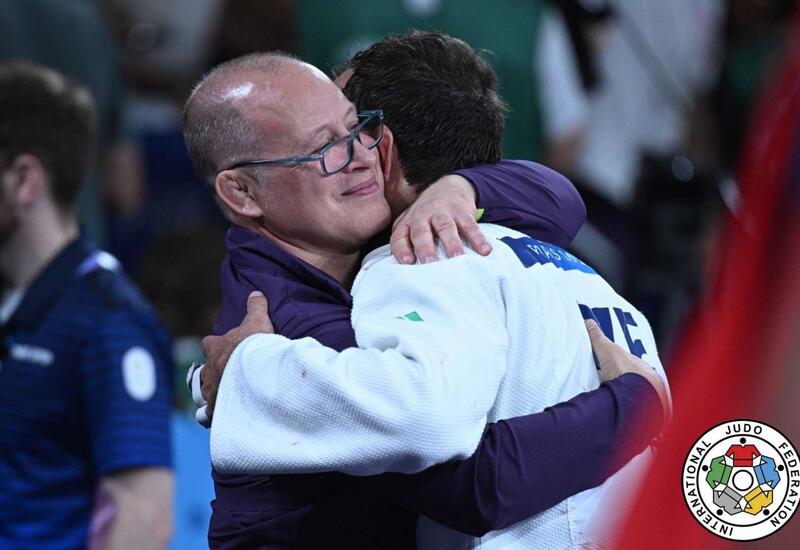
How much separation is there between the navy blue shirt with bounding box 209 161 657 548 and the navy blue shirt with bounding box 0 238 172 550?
1.21 metres

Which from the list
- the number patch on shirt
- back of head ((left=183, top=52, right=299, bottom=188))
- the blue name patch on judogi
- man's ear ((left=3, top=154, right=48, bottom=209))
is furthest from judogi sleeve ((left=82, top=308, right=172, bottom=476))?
the blue name patch on judogi

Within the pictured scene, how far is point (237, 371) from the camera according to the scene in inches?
84.0

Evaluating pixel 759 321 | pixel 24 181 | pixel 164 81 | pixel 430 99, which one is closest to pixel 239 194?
pixel 430 99

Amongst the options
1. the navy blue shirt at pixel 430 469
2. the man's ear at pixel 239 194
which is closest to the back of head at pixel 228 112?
the man's ear at pixel 239 194

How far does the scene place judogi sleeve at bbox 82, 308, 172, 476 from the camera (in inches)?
138

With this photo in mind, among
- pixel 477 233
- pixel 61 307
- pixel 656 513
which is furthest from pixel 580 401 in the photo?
pixel 61 307

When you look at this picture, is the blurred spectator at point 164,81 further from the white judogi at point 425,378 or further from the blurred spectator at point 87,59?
the white judogi at point 425,378

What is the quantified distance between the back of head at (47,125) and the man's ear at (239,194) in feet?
4.99

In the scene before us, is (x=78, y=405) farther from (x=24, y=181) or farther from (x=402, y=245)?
(x=402, y=245)

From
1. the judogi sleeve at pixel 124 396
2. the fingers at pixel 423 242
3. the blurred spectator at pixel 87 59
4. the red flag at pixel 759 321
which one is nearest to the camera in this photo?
the red flag at pixel 759 321

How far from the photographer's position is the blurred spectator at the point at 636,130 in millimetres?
5430

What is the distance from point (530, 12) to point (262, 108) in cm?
333

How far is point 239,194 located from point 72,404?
1334mm

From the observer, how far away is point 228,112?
8.05 ft
